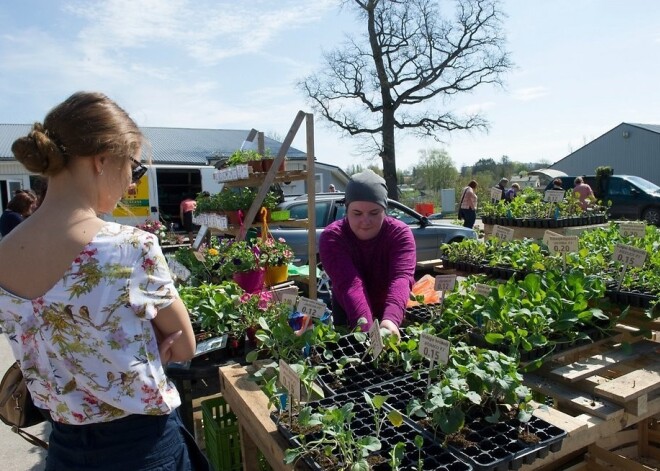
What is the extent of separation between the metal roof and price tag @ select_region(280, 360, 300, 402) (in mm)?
14323

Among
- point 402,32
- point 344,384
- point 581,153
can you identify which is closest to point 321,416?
point 344,384

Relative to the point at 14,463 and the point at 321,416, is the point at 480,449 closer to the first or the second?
the point at 321,416

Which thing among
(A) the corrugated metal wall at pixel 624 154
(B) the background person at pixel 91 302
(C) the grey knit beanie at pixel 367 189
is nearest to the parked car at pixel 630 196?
(C) the grey knit beanie at pixel 367 189

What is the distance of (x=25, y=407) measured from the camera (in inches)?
58.8

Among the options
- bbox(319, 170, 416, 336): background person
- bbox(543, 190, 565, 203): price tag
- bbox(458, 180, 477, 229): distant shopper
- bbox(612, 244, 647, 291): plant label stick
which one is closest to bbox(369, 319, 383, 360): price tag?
bbox(319, 170, 416, 336): background person

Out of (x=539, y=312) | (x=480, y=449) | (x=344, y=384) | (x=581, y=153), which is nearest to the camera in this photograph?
(x=480, y=449)

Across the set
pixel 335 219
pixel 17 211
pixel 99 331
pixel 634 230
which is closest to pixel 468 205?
pixel 335 219

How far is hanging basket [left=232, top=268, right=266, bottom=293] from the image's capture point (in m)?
3.40

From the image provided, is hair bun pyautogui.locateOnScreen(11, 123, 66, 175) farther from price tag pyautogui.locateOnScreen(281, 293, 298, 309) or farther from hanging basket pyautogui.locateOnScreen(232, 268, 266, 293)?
hanging basket pyautogui.locateOnScreen(232, 268, 266, 293)

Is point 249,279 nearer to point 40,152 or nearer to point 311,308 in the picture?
point 311,308

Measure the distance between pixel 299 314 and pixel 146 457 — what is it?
954 mm

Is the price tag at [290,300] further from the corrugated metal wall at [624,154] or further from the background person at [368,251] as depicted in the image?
the corrugated metal wall at [624,154]

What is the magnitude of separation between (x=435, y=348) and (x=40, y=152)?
3.77ft

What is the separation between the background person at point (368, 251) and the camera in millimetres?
2152
